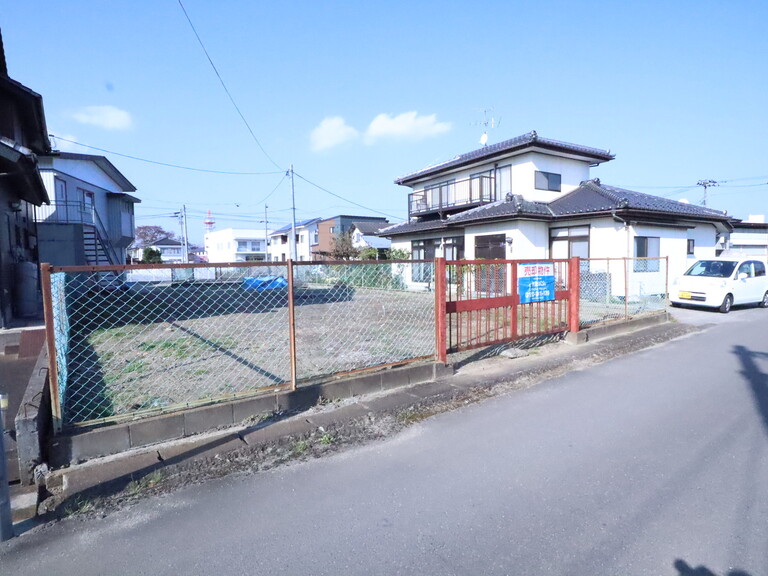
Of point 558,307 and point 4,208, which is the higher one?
point 4,208

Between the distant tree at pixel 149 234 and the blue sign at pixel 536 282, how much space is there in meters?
68.6

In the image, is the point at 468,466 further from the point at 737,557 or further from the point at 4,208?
the point at 4,208

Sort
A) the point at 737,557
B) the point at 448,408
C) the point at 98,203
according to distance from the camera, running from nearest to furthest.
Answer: the point at 737,557
the point at 448,408
the point at 98,203

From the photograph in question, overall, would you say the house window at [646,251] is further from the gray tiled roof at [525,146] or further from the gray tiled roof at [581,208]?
the gray tiled roof at [525,146]

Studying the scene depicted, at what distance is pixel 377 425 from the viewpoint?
13.2 feet

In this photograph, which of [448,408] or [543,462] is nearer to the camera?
[543,462]

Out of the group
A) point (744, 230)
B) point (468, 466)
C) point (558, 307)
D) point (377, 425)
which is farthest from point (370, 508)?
point (744, 230)

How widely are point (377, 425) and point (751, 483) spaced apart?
2799 millimetres

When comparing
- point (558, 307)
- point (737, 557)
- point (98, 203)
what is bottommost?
point (737, 557)

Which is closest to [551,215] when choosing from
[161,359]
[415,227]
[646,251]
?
[646,251]

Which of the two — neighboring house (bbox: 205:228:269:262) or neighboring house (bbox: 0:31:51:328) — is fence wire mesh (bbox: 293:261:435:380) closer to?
neighboring house (bbox: 0:31:51:328)

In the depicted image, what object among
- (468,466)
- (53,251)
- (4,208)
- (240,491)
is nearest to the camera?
(240,491)

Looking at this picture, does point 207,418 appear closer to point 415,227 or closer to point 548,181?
point 548,181

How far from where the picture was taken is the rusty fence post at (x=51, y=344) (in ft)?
9.69
